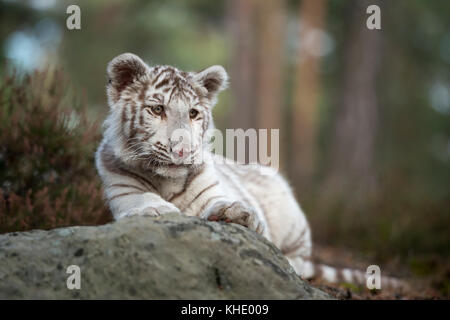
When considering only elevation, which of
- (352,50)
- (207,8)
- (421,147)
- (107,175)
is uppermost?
(207,8)

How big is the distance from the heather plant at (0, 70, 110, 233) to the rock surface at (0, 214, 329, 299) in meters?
1.37

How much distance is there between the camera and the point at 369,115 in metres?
11.3

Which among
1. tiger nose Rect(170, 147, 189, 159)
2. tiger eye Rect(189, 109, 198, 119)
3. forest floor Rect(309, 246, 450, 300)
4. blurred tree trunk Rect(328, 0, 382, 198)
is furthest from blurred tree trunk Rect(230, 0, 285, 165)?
tiger nose Rect(170, 147, 189, 159)

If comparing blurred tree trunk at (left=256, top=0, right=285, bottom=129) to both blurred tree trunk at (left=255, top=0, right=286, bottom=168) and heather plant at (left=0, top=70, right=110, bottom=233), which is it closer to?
blurred tree trunk at (left=255, top=0, right=286, bottom=168)

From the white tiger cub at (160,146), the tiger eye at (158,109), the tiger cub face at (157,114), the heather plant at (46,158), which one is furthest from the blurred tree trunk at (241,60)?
the tiger eye at (158,109)

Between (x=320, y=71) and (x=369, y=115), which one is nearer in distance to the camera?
(x=369, y=115)

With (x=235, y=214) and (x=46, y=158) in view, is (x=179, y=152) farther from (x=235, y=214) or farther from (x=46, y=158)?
(x=46, y=158)

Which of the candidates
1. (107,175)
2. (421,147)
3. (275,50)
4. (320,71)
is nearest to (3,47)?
(275,50)

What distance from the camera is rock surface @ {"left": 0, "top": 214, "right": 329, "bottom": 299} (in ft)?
8.16

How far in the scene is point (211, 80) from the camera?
13.0 ft

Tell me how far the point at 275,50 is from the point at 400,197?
7652 mm

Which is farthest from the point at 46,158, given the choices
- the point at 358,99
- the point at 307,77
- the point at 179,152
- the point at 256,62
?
the point at 307,77

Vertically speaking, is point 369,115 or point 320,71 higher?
point 320,71
